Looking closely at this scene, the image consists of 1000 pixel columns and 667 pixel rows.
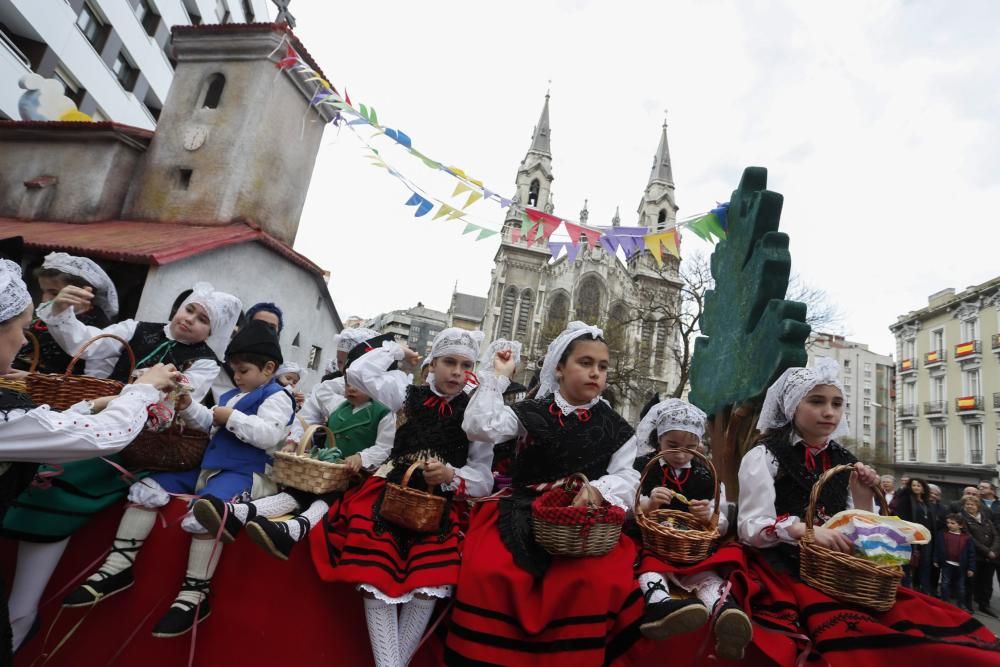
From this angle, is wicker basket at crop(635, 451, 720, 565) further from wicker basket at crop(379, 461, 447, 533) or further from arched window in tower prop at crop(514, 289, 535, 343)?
arched window in tower prop at crop(514, 289, 535, 343)

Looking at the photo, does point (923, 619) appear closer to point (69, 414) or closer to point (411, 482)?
point (411, 482)

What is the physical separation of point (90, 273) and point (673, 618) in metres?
4.34

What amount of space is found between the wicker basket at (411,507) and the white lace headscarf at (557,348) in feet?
3.40

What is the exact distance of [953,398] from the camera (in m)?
26.0

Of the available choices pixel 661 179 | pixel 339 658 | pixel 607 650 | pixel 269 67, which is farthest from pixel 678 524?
pixel 661 179

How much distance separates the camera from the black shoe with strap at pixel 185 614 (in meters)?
2.29

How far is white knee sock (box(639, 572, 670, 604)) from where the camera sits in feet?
7.08

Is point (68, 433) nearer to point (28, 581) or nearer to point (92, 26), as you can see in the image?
point (28, 581)

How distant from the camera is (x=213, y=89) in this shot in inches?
477

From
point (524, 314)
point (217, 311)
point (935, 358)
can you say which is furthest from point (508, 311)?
point (217, 311)

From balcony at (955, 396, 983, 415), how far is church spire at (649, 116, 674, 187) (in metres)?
27.3

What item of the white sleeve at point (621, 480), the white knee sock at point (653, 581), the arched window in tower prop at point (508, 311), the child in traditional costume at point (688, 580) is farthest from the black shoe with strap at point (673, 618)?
the arched window in tower prop at point (508, 311)

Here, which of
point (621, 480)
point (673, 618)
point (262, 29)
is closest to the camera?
point (673, 618)

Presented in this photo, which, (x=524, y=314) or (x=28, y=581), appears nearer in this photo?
(x=28, y=581)
